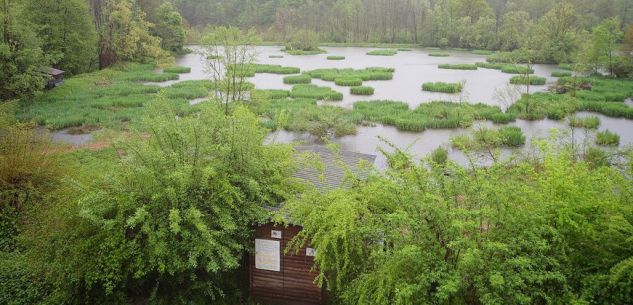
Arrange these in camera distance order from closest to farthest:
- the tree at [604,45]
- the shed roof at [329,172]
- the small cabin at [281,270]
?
the small cabin at [281,270], the shed roof at [329,172], the tree at [604,45]

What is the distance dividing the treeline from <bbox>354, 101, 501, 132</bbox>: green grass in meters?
16.7

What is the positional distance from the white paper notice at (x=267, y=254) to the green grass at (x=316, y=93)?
1864 cm

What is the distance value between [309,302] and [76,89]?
2576 centimetres

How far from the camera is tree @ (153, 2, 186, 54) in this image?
4956cm

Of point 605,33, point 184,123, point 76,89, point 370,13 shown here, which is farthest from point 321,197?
point 370,13

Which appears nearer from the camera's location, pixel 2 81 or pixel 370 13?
pixel 2 81

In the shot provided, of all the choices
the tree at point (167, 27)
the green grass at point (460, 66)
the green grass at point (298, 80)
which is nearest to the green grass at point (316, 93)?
the green grass at point (298, 80)

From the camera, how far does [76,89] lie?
28781mm

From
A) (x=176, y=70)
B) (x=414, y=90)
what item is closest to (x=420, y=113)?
(x=414, y=90)

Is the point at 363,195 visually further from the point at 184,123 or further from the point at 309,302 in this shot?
the point at 184,123

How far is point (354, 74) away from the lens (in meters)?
35.5

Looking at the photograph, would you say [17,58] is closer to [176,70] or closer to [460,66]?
[176,70]

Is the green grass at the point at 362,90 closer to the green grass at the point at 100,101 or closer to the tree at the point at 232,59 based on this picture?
the green grass at the point at 100,101

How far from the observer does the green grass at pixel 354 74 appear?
34.6 m
